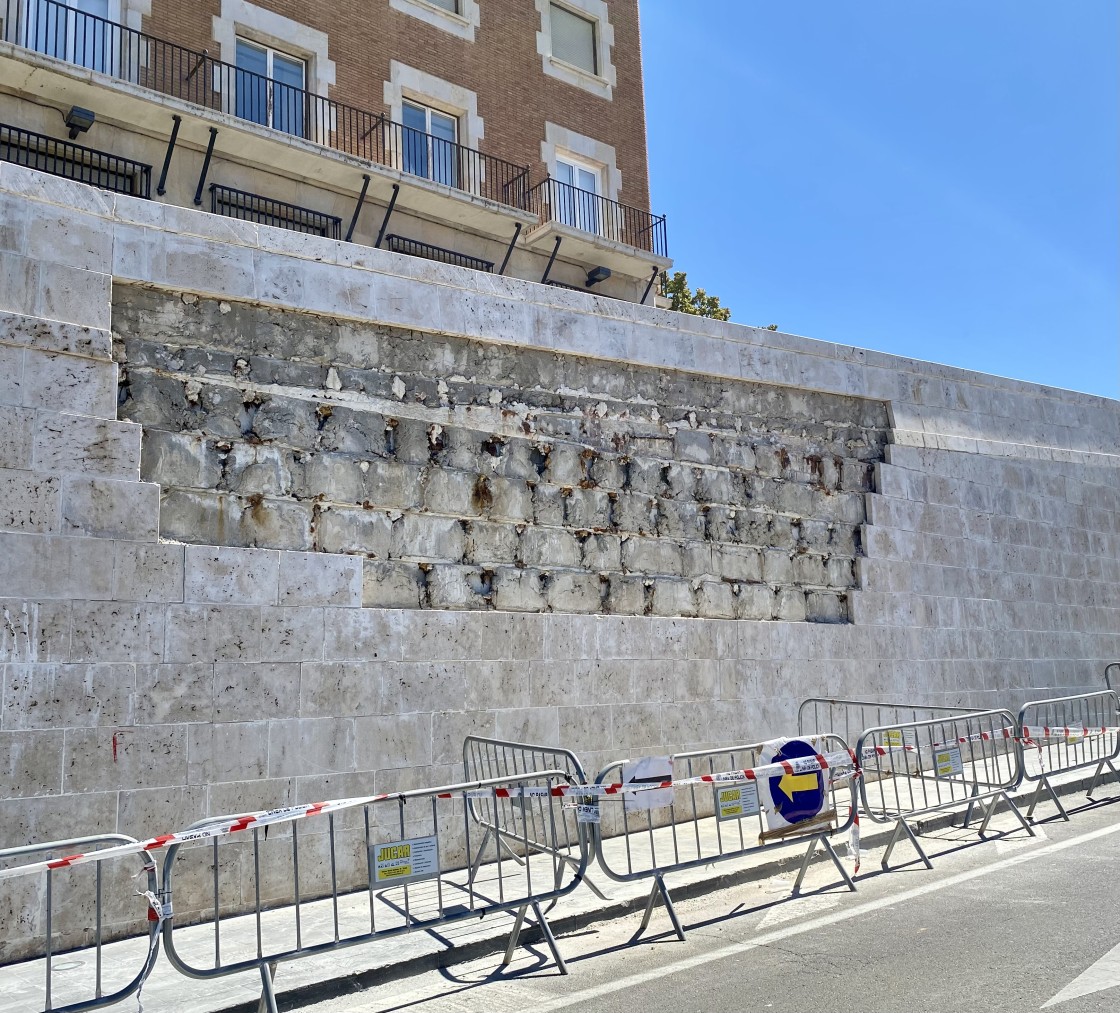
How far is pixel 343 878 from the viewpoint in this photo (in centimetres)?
743

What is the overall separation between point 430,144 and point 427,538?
1274cm

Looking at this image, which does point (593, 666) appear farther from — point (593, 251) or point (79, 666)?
point (593, 251)

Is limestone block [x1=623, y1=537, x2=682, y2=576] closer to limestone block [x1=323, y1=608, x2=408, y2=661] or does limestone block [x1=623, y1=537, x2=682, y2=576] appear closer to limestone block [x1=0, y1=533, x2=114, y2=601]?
Result: limestone block [x1=323, y1=608, x2=408, y2=661]

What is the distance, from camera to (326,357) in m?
8.34

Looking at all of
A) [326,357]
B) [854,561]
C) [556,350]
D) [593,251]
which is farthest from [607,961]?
[593,251]

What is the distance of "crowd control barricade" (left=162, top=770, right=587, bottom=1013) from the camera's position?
5.48m

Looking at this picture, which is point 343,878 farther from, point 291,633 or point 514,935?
point 514,935

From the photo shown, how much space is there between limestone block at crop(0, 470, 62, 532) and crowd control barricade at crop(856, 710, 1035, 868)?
5.79m

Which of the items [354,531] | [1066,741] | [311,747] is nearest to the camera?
[311,747]

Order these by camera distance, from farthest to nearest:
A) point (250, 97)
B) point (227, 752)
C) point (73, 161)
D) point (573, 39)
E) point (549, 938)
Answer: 1. point (573, 39)
2. point (250, 97)
3. point (73, 161)
4. point (227, 752)
5. point (549, 938)

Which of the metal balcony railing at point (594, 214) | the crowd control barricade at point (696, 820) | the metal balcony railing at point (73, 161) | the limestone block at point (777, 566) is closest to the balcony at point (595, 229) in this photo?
the metal balcony railing at point (594, 214)

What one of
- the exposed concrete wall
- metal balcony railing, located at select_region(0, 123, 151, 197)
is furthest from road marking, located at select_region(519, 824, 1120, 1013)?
metal balcony railing, located at select_region(0, 123, 151, 197)

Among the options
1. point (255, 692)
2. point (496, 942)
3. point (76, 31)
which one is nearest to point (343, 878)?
point (255, 692)

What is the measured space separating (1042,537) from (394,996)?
1150cm
